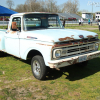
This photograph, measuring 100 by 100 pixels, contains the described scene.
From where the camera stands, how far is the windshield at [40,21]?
4972 millimetres

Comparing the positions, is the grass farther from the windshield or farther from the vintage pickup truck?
the windshield

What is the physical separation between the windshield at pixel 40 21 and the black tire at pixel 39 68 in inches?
47.2

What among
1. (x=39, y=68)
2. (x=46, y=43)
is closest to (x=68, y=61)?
(x=46, y=43)

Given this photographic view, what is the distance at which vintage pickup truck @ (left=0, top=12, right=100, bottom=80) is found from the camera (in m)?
3.79

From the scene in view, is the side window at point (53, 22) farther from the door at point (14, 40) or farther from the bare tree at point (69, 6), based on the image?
the bare tree at point (69, 6)

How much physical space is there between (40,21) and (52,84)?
2.41 metres

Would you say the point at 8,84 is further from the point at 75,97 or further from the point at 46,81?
the point at 75,97

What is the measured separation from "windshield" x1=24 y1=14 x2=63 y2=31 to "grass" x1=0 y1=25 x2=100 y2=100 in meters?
1.55

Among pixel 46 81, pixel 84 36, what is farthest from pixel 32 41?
pixel 84 36

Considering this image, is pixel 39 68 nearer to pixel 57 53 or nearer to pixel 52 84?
pixel 52 84

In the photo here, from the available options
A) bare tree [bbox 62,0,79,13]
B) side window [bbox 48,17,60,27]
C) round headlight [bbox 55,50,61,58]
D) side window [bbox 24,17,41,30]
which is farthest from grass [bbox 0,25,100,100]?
bare tree [bbox 62,0,79,13]

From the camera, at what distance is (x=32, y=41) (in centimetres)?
428

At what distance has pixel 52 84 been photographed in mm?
4113

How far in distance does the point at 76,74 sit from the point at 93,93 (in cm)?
128
